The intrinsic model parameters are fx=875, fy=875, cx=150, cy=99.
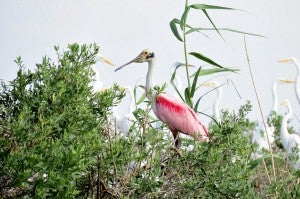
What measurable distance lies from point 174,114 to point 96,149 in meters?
4.44

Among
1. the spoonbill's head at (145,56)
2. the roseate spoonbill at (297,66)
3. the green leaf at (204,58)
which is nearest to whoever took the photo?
the green leaf at (204,58)

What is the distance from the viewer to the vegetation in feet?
16.0

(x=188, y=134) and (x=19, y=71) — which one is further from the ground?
(x=188, y=134)

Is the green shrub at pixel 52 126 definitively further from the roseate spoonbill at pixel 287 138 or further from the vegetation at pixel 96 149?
the roseate spoonbill at pixel 287 138

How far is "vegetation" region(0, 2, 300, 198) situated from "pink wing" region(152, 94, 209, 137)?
10.6ft

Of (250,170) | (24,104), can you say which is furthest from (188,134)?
(24,104)

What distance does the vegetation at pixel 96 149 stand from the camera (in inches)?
192

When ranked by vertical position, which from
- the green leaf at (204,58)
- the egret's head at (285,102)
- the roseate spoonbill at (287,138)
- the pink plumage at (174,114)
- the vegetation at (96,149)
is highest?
the egret's head at (285,102)

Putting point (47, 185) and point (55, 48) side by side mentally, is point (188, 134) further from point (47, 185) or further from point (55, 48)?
point (47, 185)

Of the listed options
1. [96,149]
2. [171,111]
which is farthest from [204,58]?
[171,111]

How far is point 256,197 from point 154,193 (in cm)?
64

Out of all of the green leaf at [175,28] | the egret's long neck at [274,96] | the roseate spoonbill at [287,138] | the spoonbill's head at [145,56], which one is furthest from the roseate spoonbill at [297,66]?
the green leaf at [175,28]

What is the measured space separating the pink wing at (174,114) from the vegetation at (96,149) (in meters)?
3.23

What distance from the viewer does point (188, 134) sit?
9438 mm
